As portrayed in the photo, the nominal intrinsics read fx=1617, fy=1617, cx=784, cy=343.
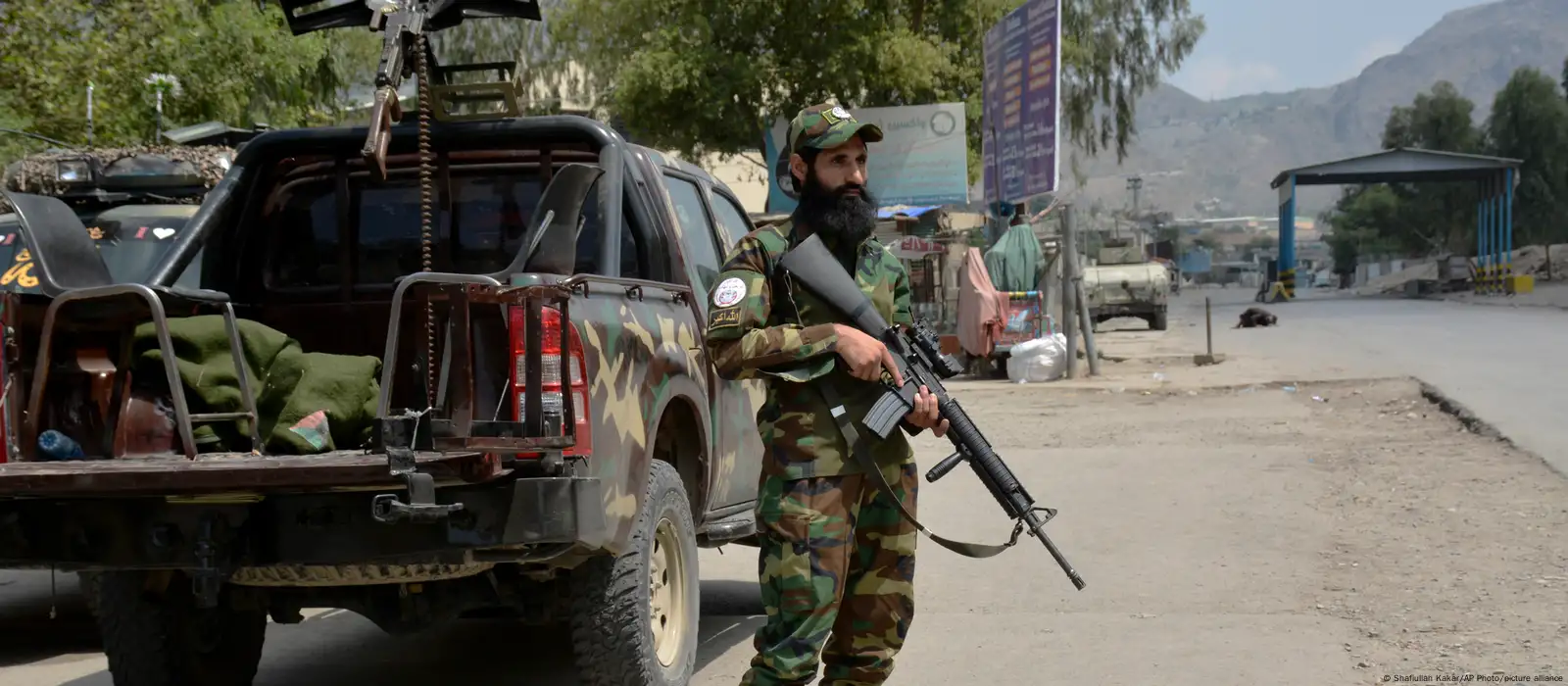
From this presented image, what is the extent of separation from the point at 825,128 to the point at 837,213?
0.67 feet

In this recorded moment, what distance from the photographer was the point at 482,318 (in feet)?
13.7

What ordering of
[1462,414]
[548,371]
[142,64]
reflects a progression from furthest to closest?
[142,64]
[1462,414]
[548,371]

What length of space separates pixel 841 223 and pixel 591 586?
1355mm

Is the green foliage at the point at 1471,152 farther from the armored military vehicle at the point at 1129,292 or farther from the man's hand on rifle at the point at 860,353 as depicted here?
the man's hand on rifle at the point at 860,353

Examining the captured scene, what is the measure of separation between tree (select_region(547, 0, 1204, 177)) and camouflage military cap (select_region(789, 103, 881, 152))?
2302 cm

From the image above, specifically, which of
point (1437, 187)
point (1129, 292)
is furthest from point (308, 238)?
point (1437, 187)

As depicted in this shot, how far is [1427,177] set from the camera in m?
64.2

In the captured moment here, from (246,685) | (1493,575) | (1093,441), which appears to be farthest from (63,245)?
(1093,441)

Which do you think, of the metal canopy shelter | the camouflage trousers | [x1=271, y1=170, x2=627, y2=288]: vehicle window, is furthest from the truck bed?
the metal canopy shelter

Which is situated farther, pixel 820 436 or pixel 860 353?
pixel 820 436

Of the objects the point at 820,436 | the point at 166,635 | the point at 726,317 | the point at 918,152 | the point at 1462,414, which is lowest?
the point at 1462,414

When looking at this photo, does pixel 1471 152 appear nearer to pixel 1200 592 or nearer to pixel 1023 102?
pixel 1023 102

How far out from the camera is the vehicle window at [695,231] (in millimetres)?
5805

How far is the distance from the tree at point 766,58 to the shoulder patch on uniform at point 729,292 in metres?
23.2
